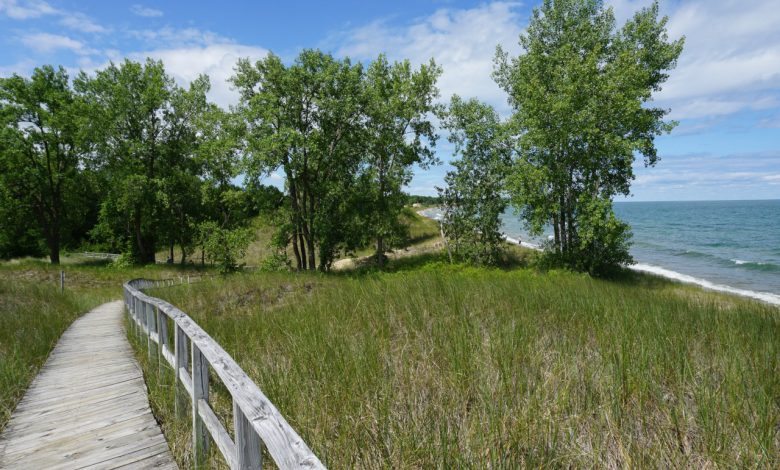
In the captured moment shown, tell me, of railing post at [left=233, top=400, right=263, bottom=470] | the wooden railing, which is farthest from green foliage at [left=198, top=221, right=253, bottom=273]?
railing post at [left=233, top=400, right=263, bottom=470]

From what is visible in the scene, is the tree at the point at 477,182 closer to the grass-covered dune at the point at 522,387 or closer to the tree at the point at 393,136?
the tree at the point at 393,136

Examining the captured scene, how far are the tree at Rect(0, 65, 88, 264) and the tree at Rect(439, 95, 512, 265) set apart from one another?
87.8 feet

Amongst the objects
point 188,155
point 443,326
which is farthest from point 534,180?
point 188,155

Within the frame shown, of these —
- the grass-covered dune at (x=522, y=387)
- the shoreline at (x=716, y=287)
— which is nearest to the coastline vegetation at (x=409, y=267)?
the grass-covered dune at (x=522, y=387)

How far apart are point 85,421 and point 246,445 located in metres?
3.70

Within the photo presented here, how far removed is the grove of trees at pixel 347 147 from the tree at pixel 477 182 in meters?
0.10

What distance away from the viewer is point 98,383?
5.71 meters

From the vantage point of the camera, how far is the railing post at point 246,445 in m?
2.21

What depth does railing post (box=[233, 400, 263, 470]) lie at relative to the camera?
2.21 m

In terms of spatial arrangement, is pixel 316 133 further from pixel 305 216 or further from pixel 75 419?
pixel 75 419

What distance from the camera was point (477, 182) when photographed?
2569cm

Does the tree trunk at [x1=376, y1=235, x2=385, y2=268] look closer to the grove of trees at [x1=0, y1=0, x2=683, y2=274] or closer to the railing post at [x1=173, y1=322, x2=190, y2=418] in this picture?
the grove of trees at [x1=0, y1=0, x2=683, y2=274]

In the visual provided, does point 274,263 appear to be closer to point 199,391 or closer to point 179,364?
point 179,364

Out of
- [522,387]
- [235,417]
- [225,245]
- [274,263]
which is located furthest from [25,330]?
[225,245]
